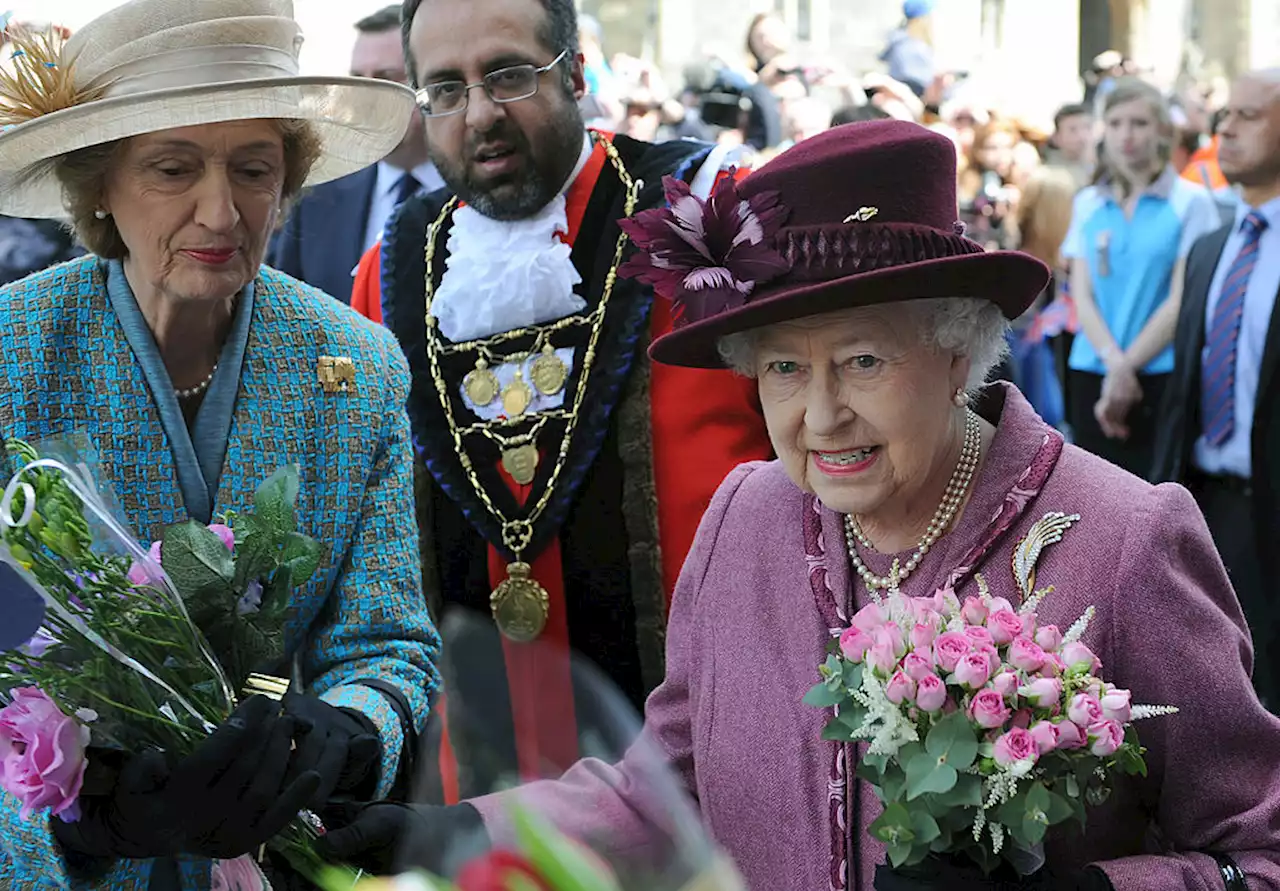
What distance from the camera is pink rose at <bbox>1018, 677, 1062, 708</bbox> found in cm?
186

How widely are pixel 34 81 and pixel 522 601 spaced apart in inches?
60.1

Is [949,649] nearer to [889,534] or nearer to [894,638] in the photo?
[894,638]

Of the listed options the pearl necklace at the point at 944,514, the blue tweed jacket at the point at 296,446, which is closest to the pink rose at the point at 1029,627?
the pearl necklace at the point at 944,514

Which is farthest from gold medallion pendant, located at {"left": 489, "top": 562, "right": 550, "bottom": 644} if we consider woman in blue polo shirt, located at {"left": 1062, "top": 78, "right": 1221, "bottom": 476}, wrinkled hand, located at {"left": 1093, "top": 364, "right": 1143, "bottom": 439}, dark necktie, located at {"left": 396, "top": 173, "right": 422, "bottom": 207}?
wrinkled hand, located at {"left": 1093, "top": 364, "right": 1143, "bottom": 439}

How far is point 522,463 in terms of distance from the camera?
3.67 metres

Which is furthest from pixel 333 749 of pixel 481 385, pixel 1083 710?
pixel 481 385

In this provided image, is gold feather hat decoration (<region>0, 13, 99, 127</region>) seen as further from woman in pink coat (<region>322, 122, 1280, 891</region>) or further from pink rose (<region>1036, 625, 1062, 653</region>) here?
pink rose (<region>1036, 625, 1062, 653</region>)

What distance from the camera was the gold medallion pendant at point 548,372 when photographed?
3.67 metres

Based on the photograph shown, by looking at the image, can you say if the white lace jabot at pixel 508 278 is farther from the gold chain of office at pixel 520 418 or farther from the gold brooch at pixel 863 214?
the gold brooch at pixel 863 214

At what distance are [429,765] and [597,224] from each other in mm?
2428

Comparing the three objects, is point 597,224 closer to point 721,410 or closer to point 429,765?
point 721,410

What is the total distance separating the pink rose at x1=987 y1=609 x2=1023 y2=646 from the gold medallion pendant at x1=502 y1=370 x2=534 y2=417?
1.88m

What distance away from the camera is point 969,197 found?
10.5 meters

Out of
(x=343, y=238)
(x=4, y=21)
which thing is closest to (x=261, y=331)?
(x=4, y=21)
